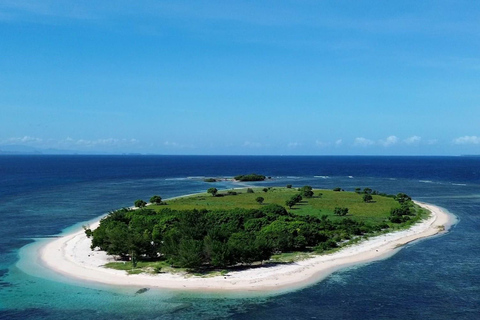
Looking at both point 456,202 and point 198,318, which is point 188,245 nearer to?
point 198,318

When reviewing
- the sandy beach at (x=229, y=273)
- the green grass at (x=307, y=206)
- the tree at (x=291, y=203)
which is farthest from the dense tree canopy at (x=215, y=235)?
the tree at (x=291, y=203)

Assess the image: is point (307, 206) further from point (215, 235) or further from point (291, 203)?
point (215, 235)

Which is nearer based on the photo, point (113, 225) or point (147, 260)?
point (147, 260)

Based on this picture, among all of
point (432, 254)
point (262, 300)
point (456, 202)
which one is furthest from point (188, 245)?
point (456, 202)

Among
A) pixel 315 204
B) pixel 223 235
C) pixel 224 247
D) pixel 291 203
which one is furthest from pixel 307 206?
pixel 224 247

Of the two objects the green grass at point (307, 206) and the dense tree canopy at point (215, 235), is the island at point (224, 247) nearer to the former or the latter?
A: the dense tree canopy at point (215, 235)
